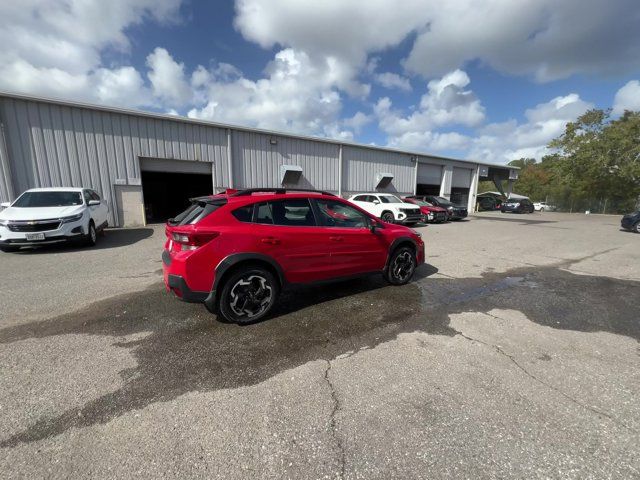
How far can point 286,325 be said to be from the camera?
357 cm

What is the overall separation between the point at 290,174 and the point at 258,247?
522 inches

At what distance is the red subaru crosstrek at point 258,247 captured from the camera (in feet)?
10.8

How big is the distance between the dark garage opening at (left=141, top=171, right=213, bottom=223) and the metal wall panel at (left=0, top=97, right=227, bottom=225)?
288 inches

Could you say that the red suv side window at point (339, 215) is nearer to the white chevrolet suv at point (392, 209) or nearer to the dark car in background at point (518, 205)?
the white chevrolet suv at point (392, 209)

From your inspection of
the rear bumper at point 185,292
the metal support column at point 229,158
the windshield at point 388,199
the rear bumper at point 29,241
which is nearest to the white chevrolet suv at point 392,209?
the windshield at point 388,199

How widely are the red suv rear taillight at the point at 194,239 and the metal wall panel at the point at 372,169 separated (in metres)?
16.0

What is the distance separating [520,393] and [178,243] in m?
3.65

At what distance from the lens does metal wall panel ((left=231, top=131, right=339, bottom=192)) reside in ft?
48.5

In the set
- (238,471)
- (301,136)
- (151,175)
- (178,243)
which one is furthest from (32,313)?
(151,175)

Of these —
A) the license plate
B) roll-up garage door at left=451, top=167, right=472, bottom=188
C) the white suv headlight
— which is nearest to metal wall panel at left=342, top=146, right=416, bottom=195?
roll-up garage door at left=451, top=167, right=472, bottom=188

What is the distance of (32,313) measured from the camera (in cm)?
386

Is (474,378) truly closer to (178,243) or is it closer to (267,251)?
(267,251)

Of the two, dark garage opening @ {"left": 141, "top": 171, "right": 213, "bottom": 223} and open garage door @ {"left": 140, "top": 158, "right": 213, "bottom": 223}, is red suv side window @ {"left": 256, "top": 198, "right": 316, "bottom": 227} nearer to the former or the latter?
open garage door @ {"left": 140, "top": 158, "right": 213, "bottom": 223}

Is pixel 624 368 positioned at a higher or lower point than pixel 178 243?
lower
